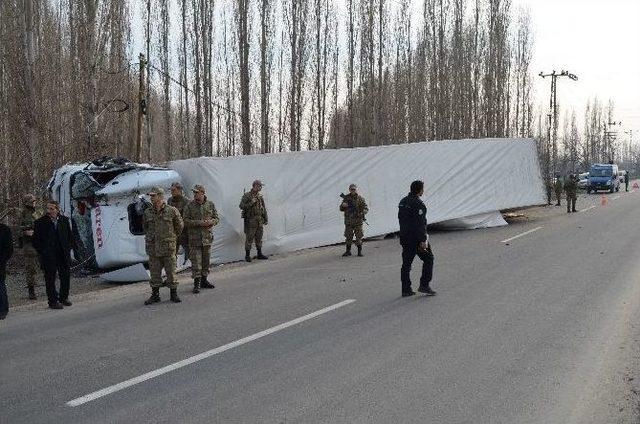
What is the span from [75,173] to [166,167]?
2.00m

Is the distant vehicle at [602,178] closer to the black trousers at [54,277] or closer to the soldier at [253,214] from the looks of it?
the soldier at [253,214]

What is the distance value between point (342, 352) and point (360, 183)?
432 inches

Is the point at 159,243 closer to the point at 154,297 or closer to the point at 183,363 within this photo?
the point at 154,297

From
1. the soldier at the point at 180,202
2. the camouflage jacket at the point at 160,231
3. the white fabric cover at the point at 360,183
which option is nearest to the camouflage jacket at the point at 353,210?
the white fabric cover at the point at 360,183

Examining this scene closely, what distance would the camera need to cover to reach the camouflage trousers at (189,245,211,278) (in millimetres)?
9766

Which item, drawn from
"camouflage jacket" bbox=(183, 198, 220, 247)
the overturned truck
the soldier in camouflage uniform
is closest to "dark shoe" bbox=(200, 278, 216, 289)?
"camouflage jacket" bbox=(183, 198, 220, 247)

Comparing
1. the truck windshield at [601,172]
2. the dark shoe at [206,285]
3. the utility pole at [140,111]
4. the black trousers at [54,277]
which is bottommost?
the dark shoe at [206,285]

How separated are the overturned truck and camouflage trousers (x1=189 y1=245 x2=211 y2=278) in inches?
74.5

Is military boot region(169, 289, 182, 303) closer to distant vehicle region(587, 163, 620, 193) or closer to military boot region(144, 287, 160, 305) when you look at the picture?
military boot region(144, 287, 160, 305)

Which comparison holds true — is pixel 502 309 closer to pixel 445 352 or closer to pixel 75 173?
pixel 445 352

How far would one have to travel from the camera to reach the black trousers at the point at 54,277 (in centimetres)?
898

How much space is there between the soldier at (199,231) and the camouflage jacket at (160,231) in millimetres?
883

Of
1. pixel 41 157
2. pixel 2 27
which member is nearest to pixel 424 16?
pixel 2 27

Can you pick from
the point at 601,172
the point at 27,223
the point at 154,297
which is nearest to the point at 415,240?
the point at 154,297
